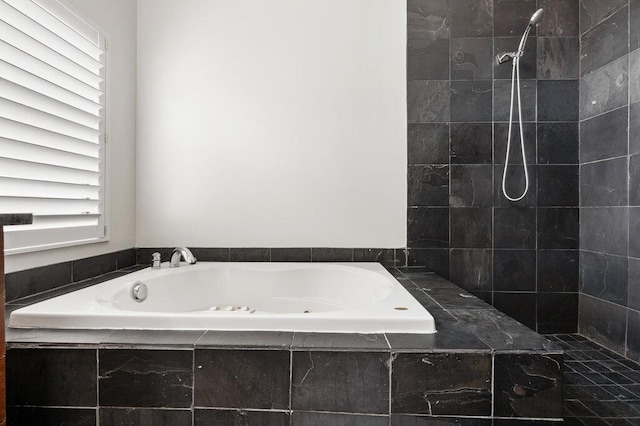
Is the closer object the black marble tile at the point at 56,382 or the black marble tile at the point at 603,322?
the black marble tile at the point at 56,382

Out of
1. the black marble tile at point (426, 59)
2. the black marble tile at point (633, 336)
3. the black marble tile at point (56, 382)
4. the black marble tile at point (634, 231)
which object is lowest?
the black marble tile at point (633, 336)

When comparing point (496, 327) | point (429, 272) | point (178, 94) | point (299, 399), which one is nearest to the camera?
point (299, 399)

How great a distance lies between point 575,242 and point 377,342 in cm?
203

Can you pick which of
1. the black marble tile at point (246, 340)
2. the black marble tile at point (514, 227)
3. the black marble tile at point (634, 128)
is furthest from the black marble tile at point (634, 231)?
the black marble tile at point (246, 340)

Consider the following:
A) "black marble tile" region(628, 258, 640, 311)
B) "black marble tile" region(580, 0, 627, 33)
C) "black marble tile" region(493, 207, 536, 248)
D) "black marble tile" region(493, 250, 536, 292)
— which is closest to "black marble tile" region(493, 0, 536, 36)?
"black marble tile" region(580, 0, 627, 33)

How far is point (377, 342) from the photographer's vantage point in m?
1.11

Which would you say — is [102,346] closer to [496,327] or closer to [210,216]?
[496,327]

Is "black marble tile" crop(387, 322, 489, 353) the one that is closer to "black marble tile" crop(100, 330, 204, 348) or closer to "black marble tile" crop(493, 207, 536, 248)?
"black marble tile" crop(100, 330, 204, 348)

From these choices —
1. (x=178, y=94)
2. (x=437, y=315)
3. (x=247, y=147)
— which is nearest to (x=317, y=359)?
(x=437, y=315)

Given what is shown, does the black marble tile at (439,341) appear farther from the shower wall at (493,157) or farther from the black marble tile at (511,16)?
the black marble tile at (511,16)

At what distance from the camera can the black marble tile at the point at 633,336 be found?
2.03 metres

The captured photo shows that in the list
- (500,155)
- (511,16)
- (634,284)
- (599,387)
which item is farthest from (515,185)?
(599,387)

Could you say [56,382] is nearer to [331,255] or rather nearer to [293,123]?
[331,255]

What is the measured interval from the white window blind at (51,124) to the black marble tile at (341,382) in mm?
1263
